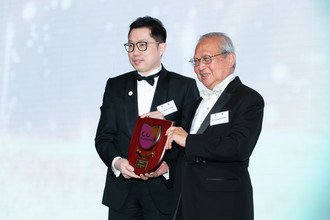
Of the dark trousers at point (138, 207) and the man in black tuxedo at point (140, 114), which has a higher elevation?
the man in black tuxedo at point (140, 114)

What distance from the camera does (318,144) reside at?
277 centimetres

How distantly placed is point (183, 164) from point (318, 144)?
1.01m

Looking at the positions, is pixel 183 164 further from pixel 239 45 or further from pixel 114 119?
pixel 239 45

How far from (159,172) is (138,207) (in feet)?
0.66

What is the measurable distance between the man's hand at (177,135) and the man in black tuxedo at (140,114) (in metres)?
0.16

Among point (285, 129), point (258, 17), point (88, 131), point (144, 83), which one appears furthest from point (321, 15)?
Answer: point (88, 131)

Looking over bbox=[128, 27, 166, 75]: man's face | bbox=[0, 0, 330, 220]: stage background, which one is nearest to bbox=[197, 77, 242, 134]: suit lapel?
bbox=[128, 27, 166, 75]: man's face

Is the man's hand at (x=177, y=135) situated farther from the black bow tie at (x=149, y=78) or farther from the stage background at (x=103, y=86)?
the stage background at (x=103, y=86)

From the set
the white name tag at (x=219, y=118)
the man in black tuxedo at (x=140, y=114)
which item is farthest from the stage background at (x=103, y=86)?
the white name tag at (x=219, y=118)

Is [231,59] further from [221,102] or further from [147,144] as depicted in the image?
[147,144]

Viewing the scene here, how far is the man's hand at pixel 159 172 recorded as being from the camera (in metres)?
2.13

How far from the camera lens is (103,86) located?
3.44 meters

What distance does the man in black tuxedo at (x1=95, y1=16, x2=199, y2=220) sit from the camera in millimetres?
2242

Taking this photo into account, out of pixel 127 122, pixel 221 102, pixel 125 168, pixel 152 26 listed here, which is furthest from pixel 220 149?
pixel 152 26
